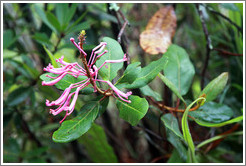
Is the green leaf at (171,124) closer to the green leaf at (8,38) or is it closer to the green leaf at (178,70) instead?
the green leaf at (178,70)

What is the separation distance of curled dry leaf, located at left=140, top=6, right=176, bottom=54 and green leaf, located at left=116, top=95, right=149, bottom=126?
0.20 meters

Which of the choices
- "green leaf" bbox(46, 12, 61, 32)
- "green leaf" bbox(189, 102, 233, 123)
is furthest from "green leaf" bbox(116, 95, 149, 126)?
"green leaf" bbox(46, 12, 61, 32)

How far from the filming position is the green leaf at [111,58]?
0.41 meters

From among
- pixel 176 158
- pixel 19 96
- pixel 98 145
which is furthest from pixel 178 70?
pixel 19 96

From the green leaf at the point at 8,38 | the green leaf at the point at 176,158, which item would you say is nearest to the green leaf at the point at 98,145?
the green leaf at the point at 176,158

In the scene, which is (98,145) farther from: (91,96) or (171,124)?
(171,124)

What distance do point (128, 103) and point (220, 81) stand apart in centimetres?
21

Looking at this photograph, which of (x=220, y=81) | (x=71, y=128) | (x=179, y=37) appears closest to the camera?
(x=71, y=128)

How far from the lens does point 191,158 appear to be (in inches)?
20.7

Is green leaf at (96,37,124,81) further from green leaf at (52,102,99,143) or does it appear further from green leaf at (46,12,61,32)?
green leaf at (46,12,61,32)

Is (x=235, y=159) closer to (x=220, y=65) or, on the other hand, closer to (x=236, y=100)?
(x=236, y=100)

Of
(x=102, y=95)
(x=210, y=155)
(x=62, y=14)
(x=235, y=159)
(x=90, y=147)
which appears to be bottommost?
(x=235, y=159)

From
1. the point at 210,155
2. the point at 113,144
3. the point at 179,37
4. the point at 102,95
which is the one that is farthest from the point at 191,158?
the point at 179,37

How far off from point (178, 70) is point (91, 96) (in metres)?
0.26
